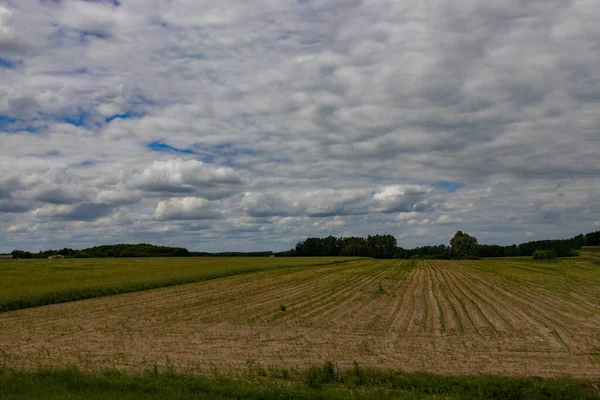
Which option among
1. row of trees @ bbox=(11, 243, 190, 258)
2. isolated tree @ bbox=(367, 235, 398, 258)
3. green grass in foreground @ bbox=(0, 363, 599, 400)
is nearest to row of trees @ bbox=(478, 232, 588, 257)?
isolated tree @ bbox=(367, 235, 398, 258)

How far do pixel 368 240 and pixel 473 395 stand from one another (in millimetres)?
186925

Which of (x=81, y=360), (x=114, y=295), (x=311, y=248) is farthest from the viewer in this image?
(x=311, y=248)

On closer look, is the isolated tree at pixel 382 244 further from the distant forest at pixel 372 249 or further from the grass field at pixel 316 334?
the grass field at pixel 316 334

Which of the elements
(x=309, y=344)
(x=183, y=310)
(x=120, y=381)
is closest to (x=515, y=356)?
(x=309, y=344)

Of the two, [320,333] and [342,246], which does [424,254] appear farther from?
[320,333]

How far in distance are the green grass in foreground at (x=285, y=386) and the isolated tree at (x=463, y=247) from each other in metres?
147

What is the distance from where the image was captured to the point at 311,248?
632 ft

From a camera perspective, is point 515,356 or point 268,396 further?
point 515,356

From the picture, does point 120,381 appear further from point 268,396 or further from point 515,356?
point 515,356

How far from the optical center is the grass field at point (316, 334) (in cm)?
1478

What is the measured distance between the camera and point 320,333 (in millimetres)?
20062

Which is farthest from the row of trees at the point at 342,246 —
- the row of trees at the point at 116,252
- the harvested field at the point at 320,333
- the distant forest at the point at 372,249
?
the harvested field at the point at 320,333

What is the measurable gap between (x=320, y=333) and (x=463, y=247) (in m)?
147

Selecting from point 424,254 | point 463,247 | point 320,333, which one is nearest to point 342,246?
point 424,254
